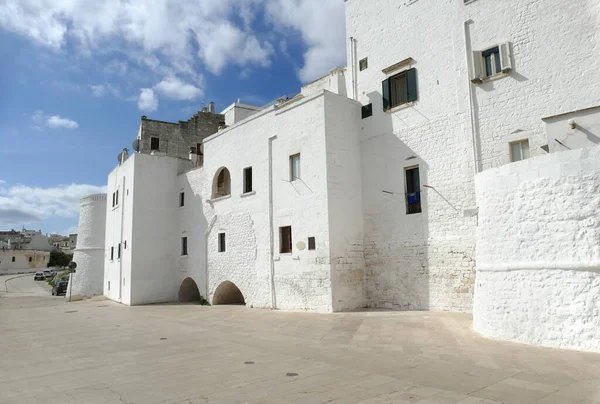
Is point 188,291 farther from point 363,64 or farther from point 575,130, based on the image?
point 575,130

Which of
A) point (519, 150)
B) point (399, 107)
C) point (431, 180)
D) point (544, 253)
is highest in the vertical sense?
point (399, 107)

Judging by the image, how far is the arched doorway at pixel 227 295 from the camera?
19.5 m

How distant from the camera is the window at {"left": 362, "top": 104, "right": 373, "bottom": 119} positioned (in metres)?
15.8

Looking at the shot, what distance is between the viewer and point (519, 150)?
39.8 feet

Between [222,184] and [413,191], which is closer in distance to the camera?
[413,191]

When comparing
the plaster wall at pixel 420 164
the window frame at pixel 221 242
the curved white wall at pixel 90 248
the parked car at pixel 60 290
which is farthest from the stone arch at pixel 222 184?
the parked car at pixel 60 290

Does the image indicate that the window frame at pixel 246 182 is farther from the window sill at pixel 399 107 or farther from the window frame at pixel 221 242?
the window sill at pixel 399 107

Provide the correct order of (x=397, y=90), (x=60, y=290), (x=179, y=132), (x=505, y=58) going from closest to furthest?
(x=505, y=58), (x=397, y=90), (x=179, y=132), (x=60, y=290)

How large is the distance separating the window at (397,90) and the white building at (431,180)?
2.4 inches

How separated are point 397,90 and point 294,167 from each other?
4672 mm

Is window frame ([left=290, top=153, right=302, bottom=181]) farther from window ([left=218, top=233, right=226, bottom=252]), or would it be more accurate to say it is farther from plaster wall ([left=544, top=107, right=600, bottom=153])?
plaster wall ([left=544, top=107, right=600, bottom=153])

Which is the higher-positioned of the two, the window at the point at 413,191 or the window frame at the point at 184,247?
the window at the point at 413,191

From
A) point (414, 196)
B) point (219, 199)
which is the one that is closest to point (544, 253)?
point (414, 196)

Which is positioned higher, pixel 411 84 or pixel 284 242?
pixel 411 84
